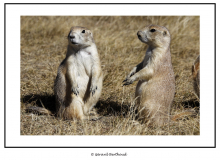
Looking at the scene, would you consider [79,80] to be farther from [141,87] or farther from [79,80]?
[141,87]

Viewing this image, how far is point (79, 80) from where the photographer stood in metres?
4.81

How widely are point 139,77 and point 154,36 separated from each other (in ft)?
2.28

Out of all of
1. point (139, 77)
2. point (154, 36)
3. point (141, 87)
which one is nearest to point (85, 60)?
point (139, 77)

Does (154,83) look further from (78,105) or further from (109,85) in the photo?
(109,85)

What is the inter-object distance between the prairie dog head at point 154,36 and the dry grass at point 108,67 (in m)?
1.07

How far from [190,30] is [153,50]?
4.90 m

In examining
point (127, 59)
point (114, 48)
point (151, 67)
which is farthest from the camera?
point (114, 48)

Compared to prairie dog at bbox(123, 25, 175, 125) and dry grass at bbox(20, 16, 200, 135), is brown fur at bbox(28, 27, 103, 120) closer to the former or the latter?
dry grass at bbox(20, 16, 200, 135)

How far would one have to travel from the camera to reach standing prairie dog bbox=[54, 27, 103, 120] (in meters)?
4.69

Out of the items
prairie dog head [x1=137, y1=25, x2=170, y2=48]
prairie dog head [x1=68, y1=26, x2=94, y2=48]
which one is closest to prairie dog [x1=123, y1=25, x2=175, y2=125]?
prairie dog head [x1=137, y1=25, x2=170, y2=48]

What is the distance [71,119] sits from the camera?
16.0 ft
